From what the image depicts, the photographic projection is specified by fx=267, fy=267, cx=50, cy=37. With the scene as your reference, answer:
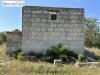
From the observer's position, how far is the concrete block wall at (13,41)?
16.8 meters

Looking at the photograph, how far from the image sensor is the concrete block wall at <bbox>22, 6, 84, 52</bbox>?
55.4 feet

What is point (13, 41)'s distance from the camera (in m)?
16.9

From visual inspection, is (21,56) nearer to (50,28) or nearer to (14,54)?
(14,54)

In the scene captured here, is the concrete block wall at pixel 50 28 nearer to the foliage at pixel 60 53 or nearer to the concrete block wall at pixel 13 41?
the concrete block wall at pixel 13 41

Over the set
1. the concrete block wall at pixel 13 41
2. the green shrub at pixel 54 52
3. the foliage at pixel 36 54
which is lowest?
the foliage at pixel 36 54

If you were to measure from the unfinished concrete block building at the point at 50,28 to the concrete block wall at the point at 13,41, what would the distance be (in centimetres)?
22

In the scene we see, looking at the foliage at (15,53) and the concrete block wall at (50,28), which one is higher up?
the concrete block wall at (50,28)

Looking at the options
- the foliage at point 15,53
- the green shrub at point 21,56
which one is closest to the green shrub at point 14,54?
the foliage at point 15,53

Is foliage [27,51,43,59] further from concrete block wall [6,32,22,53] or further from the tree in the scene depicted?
the tree

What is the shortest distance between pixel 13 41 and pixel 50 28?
2.49m

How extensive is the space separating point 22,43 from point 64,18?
10.4 ft

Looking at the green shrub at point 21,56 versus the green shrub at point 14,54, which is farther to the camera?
the green shrub at point 14,54

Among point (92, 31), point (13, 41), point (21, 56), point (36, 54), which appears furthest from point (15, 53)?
point (92, 31)

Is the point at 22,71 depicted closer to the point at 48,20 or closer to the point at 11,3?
the point at 48,20
